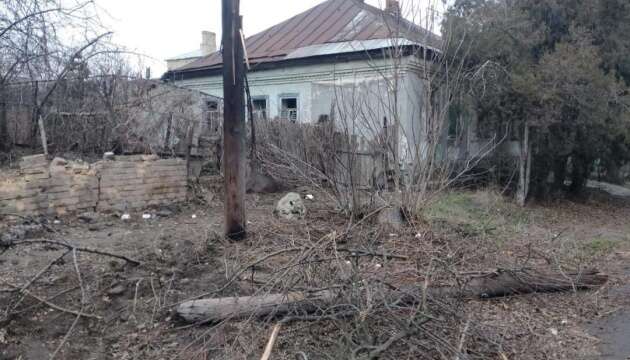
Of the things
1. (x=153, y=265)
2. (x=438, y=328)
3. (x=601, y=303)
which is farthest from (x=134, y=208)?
(x=601, y=303)

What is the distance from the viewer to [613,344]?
4082 mm

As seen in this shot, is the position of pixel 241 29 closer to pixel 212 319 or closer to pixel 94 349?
pixel 212 319

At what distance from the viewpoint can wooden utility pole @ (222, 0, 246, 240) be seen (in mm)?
5734

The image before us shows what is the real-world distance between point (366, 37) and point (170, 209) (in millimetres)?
8464

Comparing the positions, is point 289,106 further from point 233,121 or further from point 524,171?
point 233,121

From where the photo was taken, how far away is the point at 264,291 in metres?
4.17

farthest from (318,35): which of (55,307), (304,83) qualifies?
(55,307)

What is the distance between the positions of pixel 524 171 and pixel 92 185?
32.0 ft

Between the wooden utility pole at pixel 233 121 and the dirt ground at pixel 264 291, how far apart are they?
1.08 feet

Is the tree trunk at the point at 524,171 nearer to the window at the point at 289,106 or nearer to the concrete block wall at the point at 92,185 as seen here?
the window at the point at 289,106

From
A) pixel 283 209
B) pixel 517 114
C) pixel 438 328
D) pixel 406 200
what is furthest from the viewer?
pixel 517 114

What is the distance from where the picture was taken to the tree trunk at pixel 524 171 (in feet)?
38.5

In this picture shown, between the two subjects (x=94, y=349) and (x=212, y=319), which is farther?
(x=212, y=319)

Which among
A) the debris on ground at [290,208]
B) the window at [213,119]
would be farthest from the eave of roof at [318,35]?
the debris on ground at [290,208]
